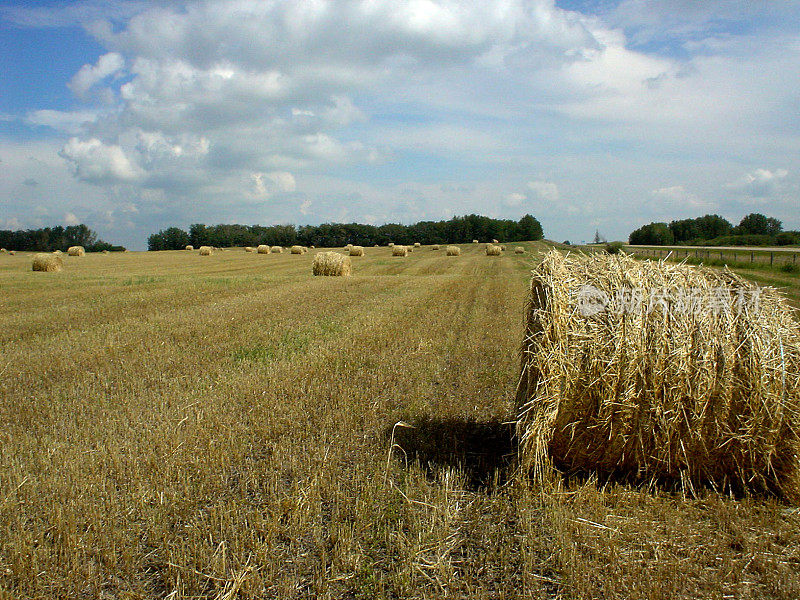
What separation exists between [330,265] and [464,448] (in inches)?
776

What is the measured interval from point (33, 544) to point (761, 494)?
19.5 feet

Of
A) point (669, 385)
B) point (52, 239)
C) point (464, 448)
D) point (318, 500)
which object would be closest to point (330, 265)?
point (464, 448)

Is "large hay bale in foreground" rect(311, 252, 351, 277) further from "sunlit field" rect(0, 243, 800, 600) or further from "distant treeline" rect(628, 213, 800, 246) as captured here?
"distant treeline" rect(628, 213, 800, 246)

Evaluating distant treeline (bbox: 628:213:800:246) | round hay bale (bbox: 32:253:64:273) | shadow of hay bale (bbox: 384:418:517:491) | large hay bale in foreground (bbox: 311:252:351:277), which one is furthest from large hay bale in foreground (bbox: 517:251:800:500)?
distant treeline (bbox: 628:213:800:246)

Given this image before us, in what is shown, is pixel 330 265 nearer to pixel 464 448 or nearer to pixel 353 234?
pixel 464 448

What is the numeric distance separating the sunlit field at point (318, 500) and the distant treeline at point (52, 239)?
8331 centimetres

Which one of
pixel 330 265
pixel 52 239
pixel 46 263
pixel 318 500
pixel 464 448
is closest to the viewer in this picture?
pixel 318 500

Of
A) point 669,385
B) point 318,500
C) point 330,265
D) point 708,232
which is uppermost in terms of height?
point 708,232

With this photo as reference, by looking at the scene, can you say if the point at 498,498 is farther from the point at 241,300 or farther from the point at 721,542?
the point at 241,300

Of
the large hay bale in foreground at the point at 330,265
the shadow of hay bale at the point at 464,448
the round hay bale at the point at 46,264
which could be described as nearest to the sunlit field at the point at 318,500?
the shadow of hay bale at the point at 464,448

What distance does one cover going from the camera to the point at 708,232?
102 metres

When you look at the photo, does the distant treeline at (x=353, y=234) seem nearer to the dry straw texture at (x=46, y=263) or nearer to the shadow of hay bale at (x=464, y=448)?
the dry straw texture at (x=46, y=263)

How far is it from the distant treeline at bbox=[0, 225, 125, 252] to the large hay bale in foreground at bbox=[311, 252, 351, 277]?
67.4 meters

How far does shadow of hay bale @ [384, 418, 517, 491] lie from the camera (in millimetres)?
4934
